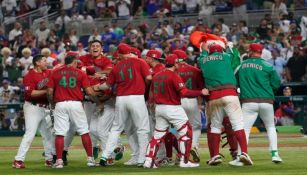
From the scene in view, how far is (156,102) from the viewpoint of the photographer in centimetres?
1759

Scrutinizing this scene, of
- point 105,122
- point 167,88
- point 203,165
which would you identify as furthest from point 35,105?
point 203,165

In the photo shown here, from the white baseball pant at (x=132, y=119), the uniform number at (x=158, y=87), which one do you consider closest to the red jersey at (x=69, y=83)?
the white baseball pant at (x=132, y=119)

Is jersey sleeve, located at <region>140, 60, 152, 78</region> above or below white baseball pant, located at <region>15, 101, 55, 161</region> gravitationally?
above

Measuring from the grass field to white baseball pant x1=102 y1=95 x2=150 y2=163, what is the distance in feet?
1.37

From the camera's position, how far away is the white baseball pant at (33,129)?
18594 mm

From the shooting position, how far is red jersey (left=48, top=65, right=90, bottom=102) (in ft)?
58.5

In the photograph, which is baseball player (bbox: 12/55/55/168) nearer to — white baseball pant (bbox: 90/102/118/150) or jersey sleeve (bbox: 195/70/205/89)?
white baseball pant (bbox: 90/102/118/150)

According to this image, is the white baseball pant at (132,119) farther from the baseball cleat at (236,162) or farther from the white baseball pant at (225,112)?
the baseball cleat at (236,162)

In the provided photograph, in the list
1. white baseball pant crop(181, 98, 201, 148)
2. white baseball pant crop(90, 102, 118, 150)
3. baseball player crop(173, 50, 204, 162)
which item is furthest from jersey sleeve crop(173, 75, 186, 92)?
white baseball pant crop(90, 102, 118, 150)

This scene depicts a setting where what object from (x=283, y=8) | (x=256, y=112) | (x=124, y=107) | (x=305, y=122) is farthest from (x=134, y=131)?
(x=283, y=8)

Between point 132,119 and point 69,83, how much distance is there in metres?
1.32

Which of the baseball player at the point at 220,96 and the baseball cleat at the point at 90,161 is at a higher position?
the baseball player at the point at 220,96

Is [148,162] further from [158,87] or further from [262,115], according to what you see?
[262,115]

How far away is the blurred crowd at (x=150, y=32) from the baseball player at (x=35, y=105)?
32.9 ft
